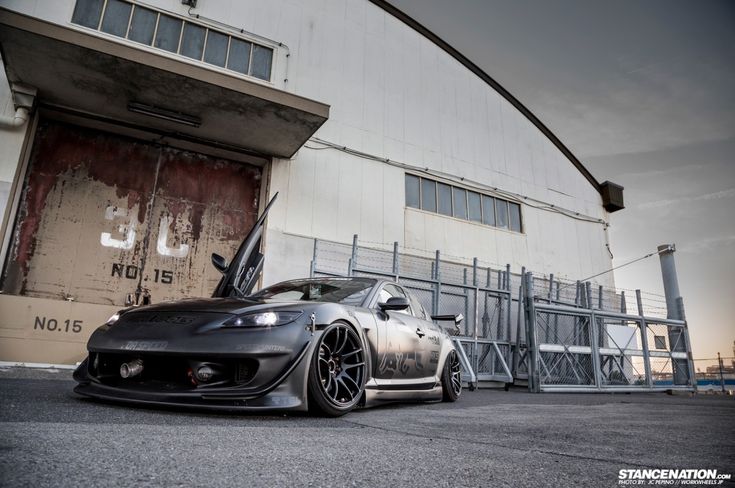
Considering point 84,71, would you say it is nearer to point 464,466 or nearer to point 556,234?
point 464,466

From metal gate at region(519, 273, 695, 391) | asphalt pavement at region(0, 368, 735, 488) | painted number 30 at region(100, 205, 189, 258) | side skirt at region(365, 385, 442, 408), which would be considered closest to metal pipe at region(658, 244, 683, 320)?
metal gate at region(519, 273, 695, 391)

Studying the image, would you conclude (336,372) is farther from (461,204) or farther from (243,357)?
(461,204)

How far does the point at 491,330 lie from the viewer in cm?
1177

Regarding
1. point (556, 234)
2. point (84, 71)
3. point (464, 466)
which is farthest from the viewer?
point (556, 234)

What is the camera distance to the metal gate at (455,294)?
9234 millimetres

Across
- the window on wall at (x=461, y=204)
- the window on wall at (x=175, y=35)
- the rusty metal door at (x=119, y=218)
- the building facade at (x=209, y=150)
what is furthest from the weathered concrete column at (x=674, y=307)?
the window on wall at (x=175, y=35)

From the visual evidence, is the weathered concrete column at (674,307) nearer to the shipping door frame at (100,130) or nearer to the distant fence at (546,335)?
the distant fence at (546,335)

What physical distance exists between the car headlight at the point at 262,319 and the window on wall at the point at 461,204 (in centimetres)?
971

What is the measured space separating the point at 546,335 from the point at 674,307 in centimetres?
472

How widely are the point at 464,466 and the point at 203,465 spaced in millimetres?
935

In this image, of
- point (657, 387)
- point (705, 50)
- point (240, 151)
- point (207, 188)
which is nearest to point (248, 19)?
point (240, 151)

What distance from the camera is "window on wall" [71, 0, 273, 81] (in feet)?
31.0

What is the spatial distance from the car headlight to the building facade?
644 centimetres
